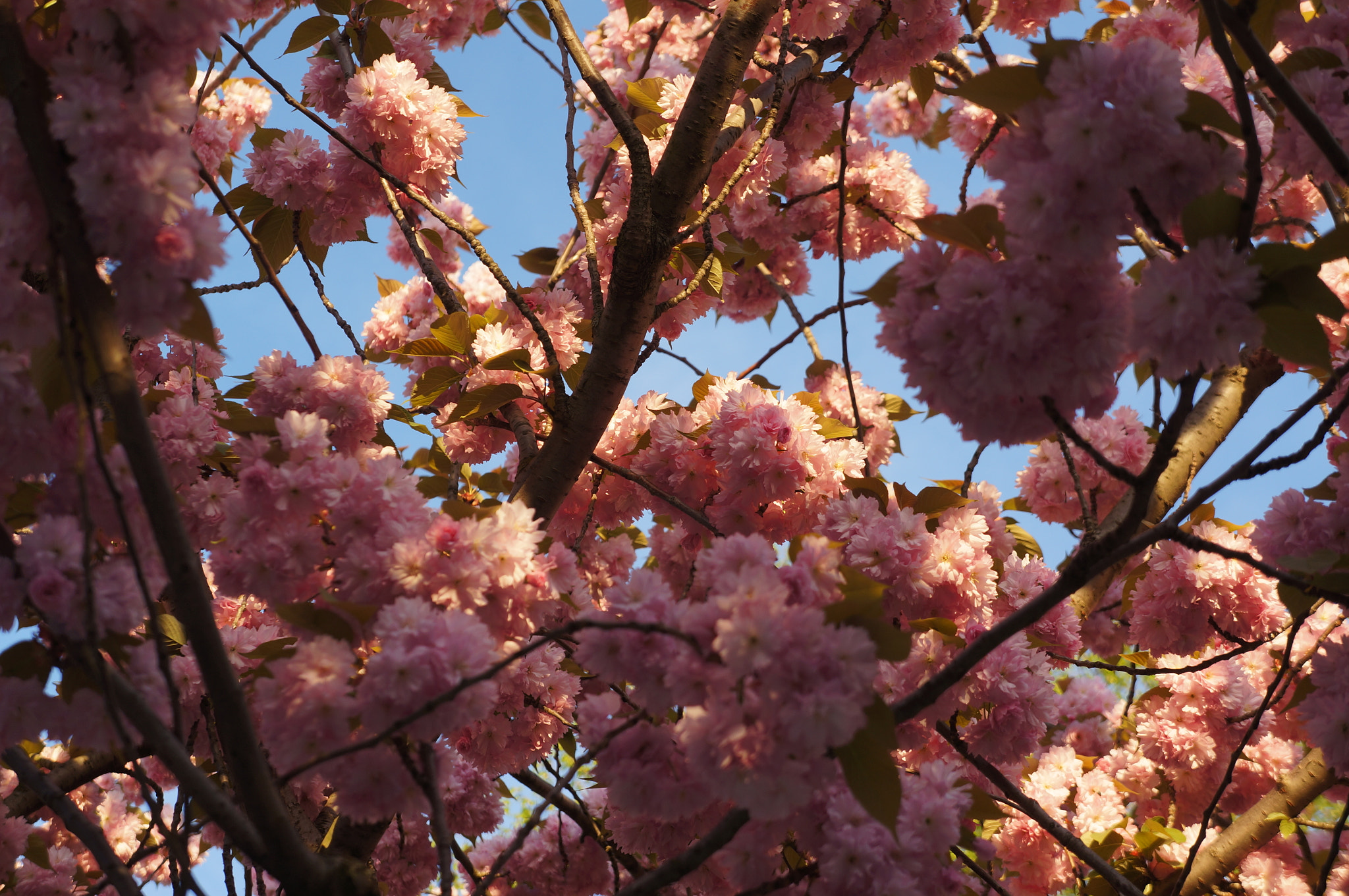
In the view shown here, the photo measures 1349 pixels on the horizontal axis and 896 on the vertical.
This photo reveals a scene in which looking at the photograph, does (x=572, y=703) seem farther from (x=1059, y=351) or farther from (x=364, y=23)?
(x=364, y=23)

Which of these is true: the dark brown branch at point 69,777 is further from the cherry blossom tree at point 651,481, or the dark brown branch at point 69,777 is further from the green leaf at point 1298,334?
the green leaf at point 1298,334

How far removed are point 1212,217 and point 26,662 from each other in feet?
5.60

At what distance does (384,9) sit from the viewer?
2.71 metres

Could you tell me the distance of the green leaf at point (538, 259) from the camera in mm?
3268

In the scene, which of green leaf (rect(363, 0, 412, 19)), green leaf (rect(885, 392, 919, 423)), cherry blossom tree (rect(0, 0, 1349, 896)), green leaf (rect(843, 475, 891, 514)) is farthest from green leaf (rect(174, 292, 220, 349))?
green leaf (rect(885, 392, 919, 423))

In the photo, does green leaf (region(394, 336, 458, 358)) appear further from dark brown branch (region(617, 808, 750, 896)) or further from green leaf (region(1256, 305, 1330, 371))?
green leaf (region(1256, 305, 1330, 371))

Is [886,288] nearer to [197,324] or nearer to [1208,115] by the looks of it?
[1208,115]

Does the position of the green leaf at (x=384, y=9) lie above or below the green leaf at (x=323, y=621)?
above

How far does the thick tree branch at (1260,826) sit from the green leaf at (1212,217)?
114 inches

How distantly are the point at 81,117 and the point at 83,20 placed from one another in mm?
140

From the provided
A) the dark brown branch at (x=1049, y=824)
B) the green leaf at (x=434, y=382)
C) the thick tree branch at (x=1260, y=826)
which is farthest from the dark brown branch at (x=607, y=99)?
the thick tree branch at (x=1260, y=826)

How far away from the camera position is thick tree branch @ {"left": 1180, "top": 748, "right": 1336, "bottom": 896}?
3.09 meters

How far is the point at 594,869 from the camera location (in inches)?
127

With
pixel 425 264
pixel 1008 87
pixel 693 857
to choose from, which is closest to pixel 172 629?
pixel 425 264
